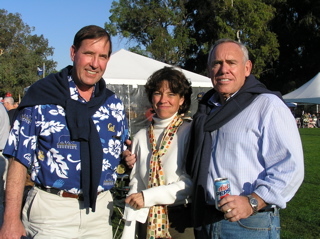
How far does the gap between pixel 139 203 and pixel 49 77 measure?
3.56 ft

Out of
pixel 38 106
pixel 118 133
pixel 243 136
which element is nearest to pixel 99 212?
pixel 118 133

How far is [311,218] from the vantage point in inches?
247

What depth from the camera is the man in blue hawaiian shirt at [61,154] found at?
258cm

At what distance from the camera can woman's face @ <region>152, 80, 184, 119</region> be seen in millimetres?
3023

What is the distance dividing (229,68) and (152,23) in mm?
40743

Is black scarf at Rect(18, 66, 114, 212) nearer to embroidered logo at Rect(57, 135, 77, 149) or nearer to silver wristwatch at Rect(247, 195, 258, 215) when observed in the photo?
embroidered logo at Rect(57, 135, 77, 149)

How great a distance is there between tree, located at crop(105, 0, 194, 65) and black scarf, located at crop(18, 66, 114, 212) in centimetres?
3665

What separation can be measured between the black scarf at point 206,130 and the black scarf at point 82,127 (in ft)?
2.12

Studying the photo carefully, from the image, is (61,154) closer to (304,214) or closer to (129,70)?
(304,214)

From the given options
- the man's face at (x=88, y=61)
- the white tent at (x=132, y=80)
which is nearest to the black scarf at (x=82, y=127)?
the man's face at (x=88, y=61)

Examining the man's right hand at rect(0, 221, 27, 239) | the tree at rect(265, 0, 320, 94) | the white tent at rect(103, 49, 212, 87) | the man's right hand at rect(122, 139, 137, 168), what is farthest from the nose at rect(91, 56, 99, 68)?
the tree at rect(265, 0, 320, 94)

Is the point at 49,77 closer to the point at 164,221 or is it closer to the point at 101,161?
the point at 101,161

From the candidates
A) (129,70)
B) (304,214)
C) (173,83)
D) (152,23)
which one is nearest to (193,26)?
(152,23)

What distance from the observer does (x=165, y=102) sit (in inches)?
120
